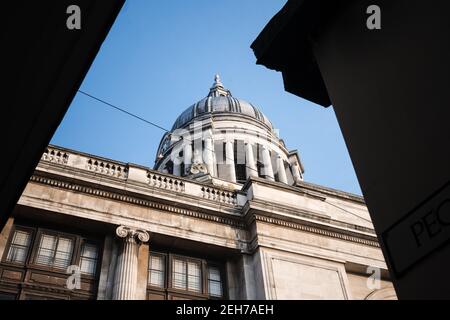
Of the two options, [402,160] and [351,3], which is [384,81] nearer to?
[402,160]

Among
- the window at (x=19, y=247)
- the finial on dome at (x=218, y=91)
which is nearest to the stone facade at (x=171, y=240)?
the window at (x=19, y=247)

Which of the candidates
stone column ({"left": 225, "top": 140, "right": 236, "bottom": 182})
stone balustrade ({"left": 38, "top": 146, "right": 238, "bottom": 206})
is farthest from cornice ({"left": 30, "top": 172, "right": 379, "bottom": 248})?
stone column ({"left": 225, "top": 140, "right": 236, "bottom": 182})

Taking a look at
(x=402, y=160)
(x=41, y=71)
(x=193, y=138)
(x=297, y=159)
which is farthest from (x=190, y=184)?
(x=297, y=159)

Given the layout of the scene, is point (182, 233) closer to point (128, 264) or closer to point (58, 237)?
point (128, 264)

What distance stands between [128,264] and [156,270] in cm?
123

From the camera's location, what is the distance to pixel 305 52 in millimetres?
5570

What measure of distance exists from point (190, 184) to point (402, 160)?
1248 centimetres

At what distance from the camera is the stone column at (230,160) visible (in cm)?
3528

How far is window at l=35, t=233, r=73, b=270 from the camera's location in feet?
39.8

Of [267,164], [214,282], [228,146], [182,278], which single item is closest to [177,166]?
[228,146]

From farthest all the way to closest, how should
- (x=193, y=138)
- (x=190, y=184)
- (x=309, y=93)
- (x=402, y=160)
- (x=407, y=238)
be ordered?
(x=193, y=138) < (x=190, y=184) < (x=309, y=93) < (x=402, y=160) < (x=407, y=238)

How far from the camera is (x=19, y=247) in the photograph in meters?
12.1

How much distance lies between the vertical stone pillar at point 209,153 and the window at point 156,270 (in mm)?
20595

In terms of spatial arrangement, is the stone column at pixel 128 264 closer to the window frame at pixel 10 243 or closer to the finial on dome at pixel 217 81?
the window frame at pixel 10 243
